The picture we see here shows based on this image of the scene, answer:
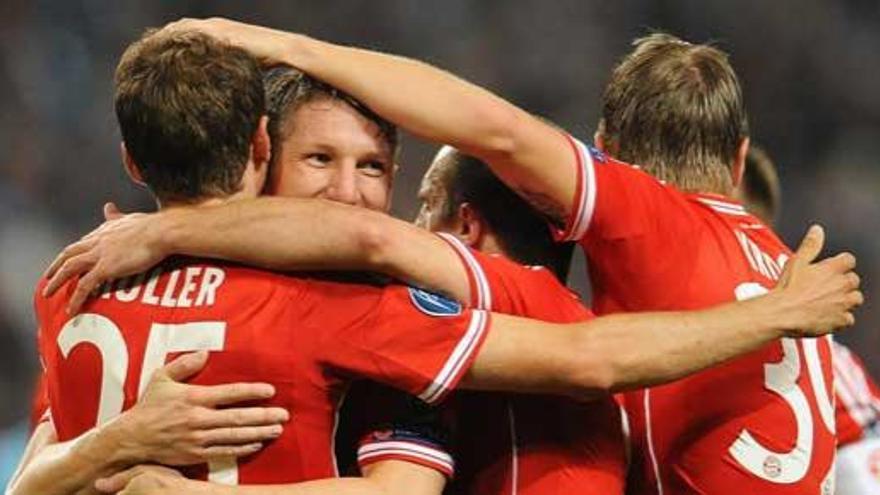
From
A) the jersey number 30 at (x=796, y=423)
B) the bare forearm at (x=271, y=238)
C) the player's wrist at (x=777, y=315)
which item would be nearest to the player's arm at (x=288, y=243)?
the bare forearm at (x=271, y=238)

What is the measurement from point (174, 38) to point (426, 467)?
80cm

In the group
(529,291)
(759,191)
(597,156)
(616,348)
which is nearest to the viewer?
(616,348)

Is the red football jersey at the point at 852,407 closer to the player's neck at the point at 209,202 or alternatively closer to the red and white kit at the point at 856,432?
the red and white kit at the point at 856,432

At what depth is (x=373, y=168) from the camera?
128 inches

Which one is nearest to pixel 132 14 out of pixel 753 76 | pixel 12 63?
pixel 12 63

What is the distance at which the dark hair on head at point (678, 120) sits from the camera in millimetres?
3342

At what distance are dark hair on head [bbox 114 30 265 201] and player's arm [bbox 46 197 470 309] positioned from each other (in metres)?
0.05

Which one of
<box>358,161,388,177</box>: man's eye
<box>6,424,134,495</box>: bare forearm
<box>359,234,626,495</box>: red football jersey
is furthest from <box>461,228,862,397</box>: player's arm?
<box>6,424,134,495</box>: bare forearm

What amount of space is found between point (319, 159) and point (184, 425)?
0.59m

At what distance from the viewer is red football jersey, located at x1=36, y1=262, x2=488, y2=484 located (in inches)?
112

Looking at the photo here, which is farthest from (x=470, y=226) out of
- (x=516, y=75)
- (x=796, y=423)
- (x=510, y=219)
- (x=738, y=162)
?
(x=516, y=75)

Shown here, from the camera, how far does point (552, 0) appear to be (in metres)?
9.43

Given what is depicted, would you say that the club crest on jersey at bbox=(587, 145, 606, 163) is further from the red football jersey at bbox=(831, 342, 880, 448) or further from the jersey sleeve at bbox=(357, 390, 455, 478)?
the red football jersey at bbox=(831, 342, 880, 448)

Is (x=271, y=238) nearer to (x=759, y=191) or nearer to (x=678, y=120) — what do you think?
(x=678, y=120)
